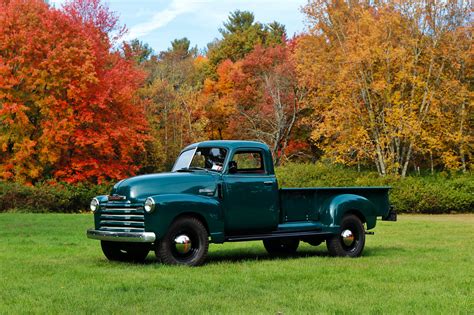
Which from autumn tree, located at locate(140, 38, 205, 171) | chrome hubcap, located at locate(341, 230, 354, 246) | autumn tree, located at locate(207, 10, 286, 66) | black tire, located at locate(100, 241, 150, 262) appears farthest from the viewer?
autumn tree, located at locate(207, 10, 286, 66)

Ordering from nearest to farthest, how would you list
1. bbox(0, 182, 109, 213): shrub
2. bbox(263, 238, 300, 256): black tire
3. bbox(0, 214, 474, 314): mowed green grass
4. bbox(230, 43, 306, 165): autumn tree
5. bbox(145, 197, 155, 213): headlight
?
bbox(0, 214, 474, 314): mowed green grass, bbox(145, 197, 155, 213): headlight, bbox(263, 238, 300, 256): black tire, bbox(0, 182, 109, 213): shrub, bbox(230, 43, 306, 165): autumn tree

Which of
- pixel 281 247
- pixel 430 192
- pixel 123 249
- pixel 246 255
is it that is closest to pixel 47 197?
pixel 430 192

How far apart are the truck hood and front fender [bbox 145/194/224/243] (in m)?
0.21

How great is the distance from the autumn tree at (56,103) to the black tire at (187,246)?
21797mm

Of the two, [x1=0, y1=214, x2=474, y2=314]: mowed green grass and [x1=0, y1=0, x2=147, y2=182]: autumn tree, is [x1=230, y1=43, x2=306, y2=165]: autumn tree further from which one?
[x1=0, y1=214, x2=474, y2=314]: mowed green grass

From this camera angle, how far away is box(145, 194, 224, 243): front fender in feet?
35.7

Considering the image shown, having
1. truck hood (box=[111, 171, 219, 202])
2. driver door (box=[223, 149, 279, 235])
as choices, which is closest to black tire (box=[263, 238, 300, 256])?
driver door (box=[223, 149, 279, 235])

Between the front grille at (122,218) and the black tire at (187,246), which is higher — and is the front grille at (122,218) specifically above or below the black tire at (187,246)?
above

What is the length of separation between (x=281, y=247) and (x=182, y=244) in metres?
3.60

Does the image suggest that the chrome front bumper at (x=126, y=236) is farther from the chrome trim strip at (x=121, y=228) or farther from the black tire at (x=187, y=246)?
the black tire at (x=187, y=246)

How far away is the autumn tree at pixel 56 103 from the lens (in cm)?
3228

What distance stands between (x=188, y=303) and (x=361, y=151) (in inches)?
1194

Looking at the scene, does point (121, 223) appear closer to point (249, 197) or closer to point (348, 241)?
point (249, 197)

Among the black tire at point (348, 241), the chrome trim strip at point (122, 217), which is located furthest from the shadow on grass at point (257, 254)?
the chrome trim strip at point (122, 217)
